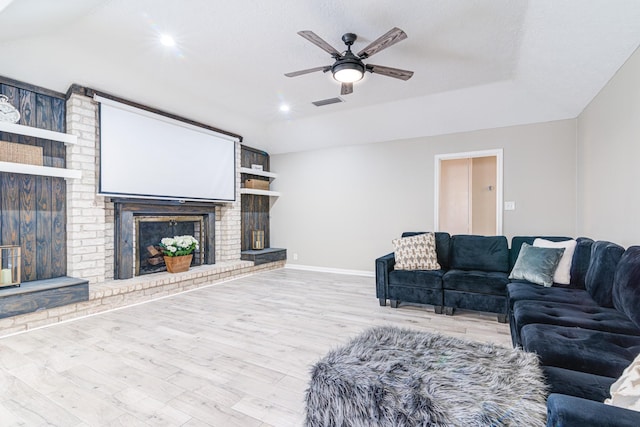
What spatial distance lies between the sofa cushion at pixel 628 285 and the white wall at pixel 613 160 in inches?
23.5

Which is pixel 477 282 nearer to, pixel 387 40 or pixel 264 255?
pixel 387 40

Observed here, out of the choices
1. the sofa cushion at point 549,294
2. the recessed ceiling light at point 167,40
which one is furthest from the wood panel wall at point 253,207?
the sofa cushion at point 549,294

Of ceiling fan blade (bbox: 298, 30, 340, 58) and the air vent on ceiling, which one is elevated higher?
the air vent on ceiling

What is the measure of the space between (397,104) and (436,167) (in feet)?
4.07

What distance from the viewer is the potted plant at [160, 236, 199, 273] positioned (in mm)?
4527

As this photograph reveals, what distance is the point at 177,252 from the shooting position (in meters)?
4.58

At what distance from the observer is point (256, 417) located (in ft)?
5.70

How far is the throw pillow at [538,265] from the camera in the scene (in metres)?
3.00

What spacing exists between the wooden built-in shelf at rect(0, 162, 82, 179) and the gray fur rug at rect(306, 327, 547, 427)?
3650 millimetres

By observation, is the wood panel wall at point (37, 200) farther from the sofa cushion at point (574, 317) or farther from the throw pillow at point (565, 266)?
the throw pillow at point (565, 266)

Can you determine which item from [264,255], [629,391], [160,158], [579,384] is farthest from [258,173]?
[629,391]

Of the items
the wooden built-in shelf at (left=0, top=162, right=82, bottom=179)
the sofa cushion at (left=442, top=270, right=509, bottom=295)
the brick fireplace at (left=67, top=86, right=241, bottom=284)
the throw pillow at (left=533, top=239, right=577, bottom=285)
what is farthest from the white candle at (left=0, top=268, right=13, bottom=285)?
the throw pillow at (left=533, top=239, right=577, bottom=285)

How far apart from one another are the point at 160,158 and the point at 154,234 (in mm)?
1168

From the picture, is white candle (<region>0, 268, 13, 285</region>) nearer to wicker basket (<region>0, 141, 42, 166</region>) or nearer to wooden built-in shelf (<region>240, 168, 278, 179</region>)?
wicker basket (<region>0, 141, 42, 166</region>)
